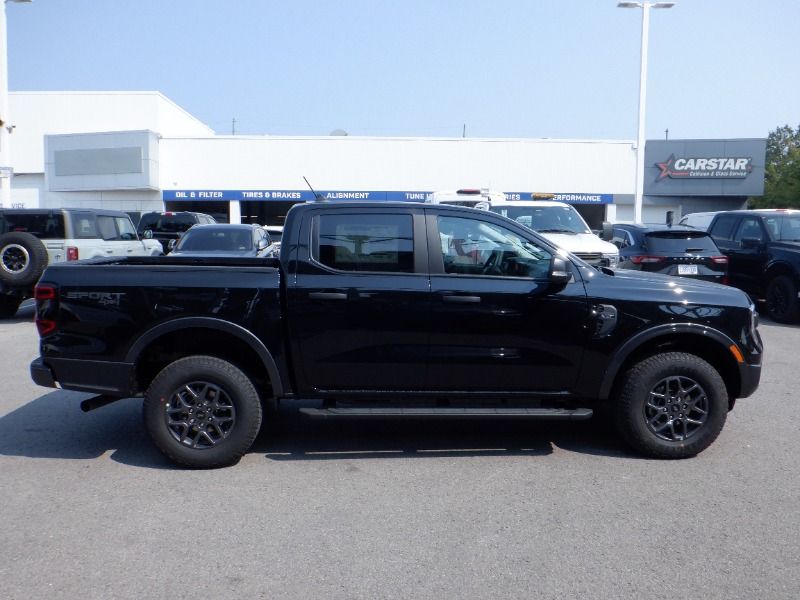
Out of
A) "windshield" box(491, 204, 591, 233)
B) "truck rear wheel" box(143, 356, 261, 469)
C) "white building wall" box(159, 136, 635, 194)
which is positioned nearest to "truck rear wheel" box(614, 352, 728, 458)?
"truck rear wheel" box(143, 356, 261, 469)

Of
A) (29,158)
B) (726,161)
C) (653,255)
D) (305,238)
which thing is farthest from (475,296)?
(29,158)

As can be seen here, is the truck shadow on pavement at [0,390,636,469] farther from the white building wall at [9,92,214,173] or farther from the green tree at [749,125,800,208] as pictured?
the green tree at [749,125,800,208]

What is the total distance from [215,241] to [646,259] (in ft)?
25.2

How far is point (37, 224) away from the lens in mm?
12352

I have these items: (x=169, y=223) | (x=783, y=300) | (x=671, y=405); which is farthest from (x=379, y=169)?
(x=671, y=405)

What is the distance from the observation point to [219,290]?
207 inches

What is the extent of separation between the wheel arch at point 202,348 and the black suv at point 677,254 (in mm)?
8511

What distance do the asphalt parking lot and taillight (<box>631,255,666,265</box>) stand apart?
6259 millimetres

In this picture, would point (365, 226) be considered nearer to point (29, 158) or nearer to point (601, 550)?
point (601, 550)

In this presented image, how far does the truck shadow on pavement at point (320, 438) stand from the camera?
570 cm

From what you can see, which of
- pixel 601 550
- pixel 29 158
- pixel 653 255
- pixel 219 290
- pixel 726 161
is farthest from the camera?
pixel 29 158

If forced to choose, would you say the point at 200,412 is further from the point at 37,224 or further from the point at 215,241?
the point at 215,241

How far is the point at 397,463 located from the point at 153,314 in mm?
2033

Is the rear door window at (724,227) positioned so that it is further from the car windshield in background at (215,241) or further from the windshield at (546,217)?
the car windshield in background at (215,241)
